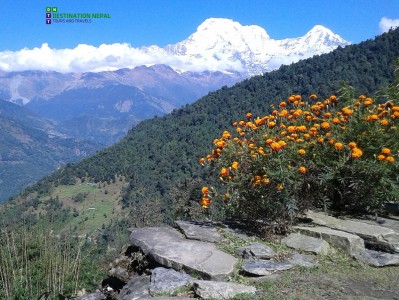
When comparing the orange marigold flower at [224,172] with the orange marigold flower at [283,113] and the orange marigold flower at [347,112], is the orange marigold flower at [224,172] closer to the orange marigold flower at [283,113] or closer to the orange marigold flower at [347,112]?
the orange marigold flower at [283,113]

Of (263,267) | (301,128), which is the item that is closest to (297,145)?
(301,128)

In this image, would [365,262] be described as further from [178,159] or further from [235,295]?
[178,159]

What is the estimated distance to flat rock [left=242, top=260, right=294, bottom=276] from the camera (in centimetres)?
438

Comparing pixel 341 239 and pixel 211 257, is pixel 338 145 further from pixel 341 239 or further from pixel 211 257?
pixel 211 257

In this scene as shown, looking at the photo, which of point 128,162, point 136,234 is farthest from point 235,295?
point 128,162

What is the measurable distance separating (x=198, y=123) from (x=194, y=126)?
72.7 inches

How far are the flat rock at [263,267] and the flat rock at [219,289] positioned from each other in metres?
0.39

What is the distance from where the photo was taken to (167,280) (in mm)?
4199

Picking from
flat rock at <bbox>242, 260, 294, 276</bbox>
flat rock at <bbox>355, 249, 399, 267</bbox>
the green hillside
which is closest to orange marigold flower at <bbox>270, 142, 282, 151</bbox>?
flat rock at <bbox>242, 260, 294, 276</bbox>

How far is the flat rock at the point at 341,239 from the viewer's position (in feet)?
16.6

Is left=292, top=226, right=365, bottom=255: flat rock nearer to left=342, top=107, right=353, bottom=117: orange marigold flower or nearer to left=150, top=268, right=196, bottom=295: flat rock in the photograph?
left=342, top=107, right=353, bottom=117: orange marigold flower

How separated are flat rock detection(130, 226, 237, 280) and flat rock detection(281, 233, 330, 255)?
85 cm

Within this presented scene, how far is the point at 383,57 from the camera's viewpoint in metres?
91.9

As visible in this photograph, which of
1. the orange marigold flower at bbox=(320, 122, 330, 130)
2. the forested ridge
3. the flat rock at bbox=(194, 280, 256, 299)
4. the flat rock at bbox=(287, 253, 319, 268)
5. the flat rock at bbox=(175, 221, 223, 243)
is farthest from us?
the forested ridge
